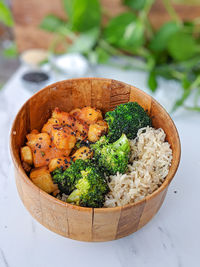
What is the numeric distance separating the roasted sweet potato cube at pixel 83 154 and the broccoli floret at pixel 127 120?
4.5 inches

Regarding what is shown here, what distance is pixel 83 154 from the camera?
1184mm

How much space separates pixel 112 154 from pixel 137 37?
1332mm

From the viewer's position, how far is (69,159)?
46.8 inches

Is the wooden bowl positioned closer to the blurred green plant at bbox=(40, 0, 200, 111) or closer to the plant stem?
the blurred green plant at bbox=(40, 0, 200, 111)

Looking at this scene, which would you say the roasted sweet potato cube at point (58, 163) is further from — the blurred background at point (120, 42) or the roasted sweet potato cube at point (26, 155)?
the blurred background at point (120, 42)

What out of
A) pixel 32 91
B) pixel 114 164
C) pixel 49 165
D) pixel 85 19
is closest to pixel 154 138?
pixel 114 164

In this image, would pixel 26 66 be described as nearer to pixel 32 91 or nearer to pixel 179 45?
pixel 32 91

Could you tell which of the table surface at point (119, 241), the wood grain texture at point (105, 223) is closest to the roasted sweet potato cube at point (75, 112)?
the table surface at point (119, 241)

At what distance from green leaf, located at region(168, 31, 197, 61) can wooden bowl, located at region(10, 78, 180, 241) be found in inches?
40.7

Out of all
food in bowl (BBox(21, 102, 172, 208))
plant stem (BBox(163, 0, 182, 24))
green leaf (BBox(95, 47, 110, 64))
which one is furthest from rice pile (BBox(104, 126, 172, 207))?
plant stem (BBox(163, 0, 182, 24))

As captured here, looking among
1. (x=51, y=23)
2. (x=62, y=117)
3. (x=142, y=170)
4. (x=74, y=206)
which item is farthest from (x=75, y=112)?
(x=51, y=23)

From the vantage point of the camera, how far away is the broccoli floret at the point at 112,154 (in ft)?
3.62

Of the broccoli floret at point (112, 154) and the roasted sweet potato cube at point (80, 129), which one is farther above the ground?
the roasted sweet potato cube at point (80, 129)

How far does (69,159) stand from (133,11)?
1.57m
